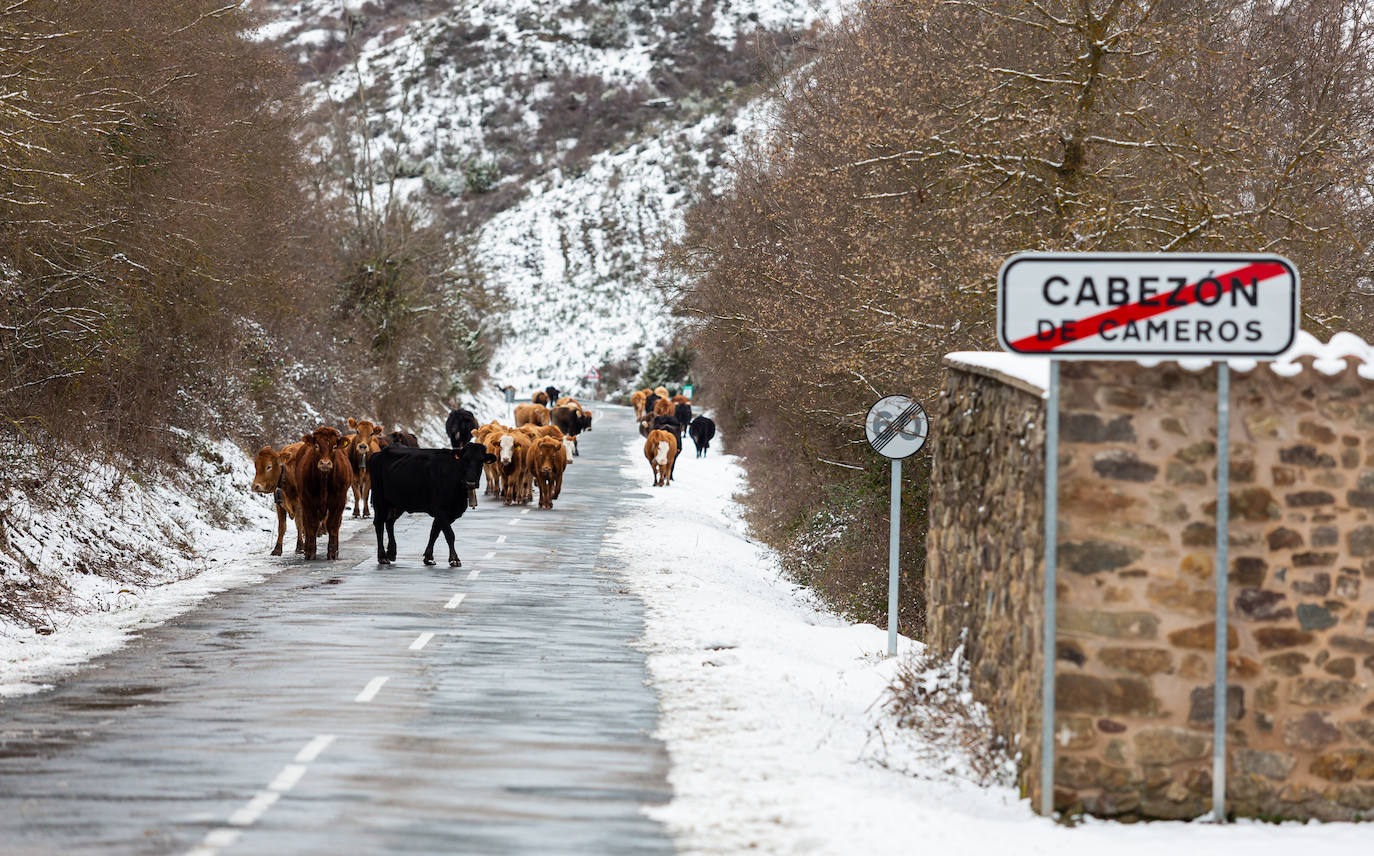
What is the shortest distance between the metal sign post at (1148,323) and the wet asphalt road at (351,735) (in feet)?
8.76

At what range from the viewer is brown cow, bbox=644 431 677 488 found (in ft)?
142

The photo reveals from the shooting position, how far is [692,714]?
39.3 feet

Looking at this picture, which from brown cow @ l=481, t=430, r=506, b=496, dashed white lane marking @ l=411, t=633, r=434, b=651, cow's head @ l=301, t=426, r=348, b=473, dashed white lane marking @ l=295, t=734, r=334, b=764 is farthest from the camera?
brown cow @ l=481, t=430, r=506, b=496

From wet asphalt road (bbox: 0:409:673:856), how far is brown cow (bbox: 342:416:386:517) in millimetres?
10991

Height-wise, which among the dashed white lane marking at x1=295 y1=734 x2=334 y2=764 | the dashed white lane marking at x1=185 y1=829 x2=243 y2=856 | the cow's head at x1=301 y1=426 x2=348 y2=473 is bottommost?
the dashed white lane marking at x1=295 y1=734 x2=334 y2=764

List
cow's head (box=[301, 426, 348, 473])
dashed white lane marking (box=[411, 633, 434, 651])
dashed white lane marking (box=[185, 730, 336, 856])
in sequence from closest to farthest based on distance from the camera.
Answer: dashed white lane marking (box=[185, 730, 336, 856])
dashed white lane marking (box=[411, 633, 434, 651])
cow's head (box=[301, 426, 348, 473])

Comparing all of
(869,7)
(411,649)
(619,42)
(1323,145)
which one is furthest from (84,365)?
(619,42)

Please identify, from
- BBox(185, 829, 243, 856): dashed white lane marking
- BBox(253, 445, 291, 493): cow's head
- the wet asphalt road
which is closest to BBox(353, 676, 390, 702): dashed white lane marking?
the wet asphalt road

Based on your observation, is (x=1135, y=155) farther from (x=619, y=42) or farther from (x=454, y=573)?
(x=619, y=42)

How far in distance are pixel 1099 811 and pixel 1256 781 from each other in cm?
89

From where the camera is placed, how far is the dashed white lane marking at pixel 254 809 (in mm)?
8258

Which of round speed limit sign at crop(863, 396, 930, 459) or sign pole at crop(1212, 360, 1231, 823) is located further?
round speed limit sign at crop(863, 396, 930, 459)

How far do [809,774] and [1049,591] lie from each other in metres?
2.12

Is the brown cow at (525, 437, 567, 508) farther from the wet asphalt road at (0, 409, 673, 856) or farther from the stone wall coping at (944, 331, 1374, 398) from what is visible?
the stone wall coping at (944, 331, 1374, 398)
